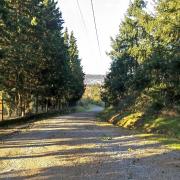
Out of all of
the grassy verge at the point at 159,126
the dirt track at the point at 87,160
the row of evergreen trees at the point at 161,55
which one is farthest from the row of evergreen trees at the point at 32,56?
the dirt track at the point at 87,160

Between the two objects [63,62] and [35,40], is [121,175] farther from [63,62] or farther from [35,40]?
[63,62]

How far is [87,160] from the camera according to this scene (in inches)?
560

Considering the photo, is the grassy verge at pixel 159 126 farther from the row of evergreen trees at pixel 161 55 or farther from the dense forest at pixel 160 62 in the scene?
the row of evergreen trees at pixel 161 55

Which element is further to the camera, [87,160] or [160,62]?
[160,62]

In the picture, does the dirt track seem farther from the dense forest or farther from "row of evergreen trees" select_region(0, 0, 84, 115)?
"row of evergreen trees" select_region(0, 0, 84, 115)

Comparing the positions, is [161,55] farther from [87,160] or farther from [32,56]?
[32,56]

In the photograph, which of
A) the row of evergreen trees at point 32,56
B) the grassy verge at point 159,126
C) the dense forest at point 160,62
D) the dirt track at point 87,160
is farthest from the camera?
the row of evergreen trees at point 32,56

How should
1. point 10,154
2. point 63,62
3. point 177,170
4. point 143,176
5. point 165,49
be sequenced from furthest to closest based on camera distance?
point 63,62 < point 165,49 < point 10,154 < point 177,170 < point 143,176

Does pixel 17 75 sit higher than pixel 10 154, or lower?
higher

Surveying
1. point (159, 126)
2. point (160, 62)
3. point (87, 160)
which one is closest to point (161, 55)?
point (160, 62)

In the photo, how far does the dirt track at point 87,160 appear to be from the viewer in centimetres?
1178

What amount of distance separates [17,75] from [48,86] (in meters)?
7.58

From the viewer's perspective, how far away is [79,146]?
59.1ft

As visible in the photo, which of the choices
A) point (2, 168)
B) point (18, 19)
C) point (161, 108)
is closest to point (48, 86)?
point (18, 19)
